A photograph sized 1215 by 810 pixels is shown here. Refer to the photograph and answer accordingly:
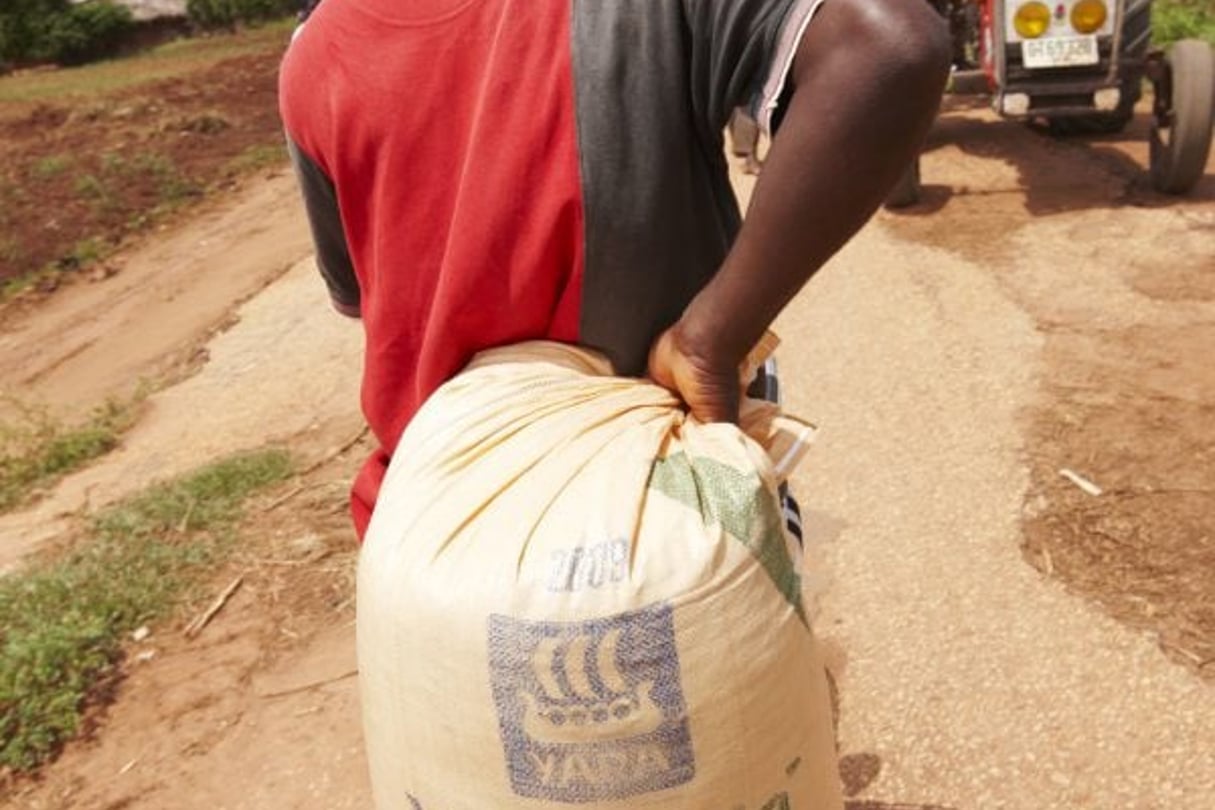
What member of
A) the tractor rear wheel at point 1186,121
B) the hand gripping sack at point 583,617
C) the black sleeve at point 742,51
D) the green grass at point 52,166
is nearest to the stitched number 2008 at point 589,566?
the hand gripping sack at point 583,617

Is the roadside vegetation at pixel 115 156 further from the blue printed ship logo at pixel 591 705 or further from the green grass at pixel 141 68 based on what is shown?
the blue printed ship logo at pixel 591 705

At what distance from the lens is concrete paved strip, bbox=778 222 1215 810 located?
2.38 m

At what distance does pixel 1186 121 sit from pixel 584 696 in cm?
534

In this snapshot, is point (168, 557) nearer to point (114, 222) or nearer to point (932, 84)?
point (932, 84)

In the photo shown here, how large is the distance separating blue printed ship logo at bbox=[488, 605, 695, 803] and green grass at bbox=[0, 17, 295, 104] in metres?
17.2

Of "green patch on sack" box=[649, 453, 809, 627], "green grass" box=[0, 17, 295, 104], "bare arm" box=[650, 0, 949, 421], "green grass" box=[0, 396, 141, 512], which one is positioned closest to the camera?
"bare arm" box=[650, 0, 949, 421]

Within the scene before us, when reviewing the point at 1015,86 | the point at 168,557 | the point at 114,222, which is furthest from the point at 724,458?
the point at 114,222

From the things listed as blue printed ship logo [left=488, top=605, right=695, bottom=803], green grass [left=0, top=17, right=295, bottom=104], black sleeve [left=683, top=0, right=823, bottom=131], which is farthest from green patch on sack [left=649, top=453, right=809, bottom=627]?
green grass [left=0, top=17, right=295, bottom=104]

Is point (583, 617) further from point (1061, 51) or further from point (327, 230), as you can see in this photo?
point (1061, 51)

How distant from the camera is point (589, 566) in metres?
1.20

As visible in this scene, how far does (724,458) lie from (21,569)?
335cm

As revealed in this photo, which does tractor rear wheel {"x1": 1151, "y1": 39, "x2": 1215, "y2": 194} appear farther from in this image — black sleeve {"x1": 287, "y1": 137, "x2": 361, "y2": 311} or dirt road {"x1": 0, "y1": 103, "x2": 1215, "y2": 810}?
black sleeve {"x1": 287, "y1": 137, "x2": 361, "y2": 311}

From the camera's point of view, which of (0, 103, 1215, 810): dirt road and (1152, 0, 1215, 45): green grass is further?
(1152, 0, 1215, 45): green grass

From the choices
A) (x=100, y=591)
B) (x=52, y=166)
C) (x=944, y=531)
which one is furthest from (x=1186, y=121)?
(x=52, y=166)
